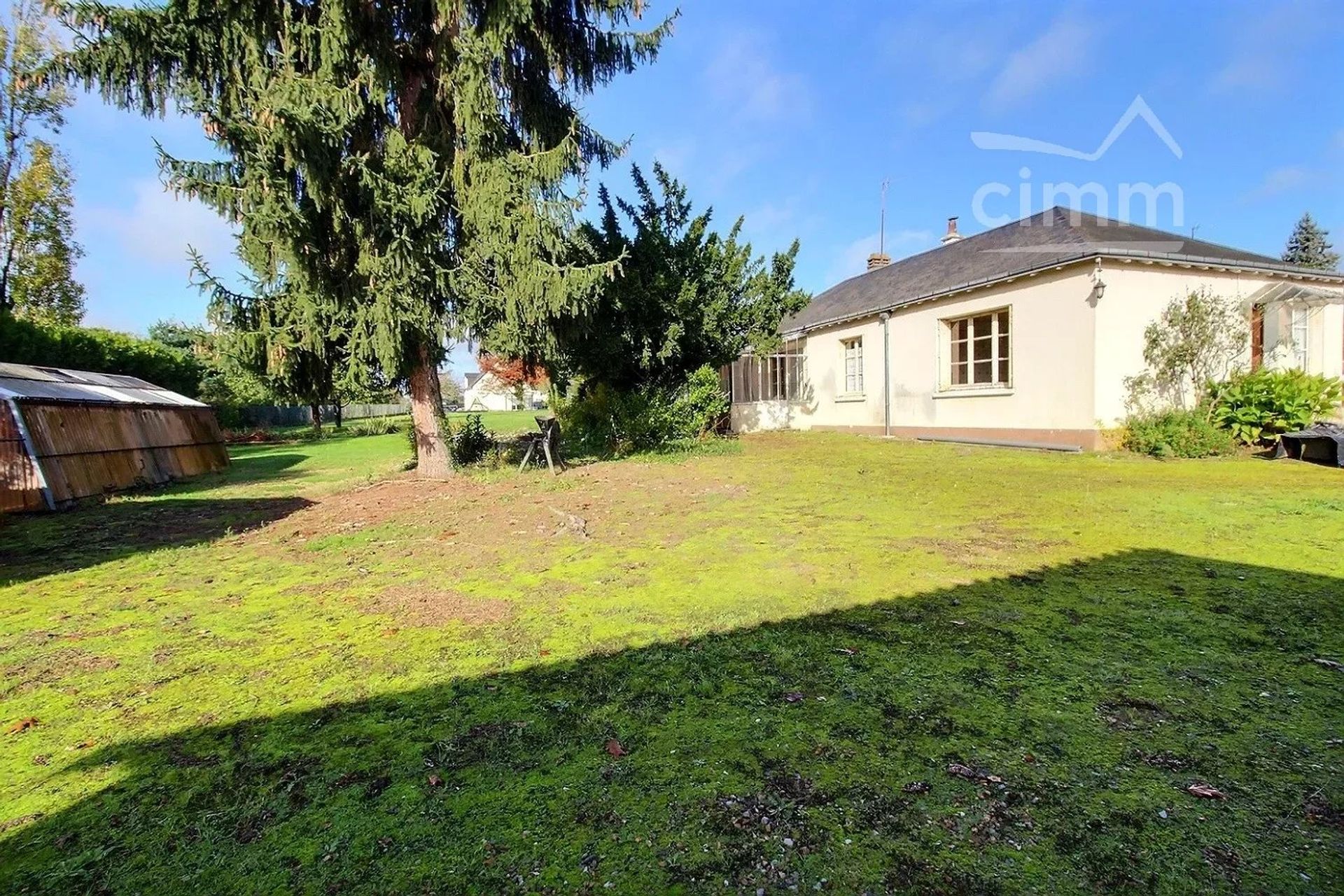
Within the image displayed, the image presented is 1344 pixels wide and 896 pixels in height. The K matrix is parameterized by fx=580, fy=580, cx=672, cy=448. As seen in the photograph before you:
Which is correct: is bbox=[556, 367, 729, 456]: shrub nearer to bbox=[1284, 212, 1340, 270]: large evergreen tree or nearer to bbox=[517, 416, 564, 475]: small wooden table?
bbox=[517, 416, 564, 475]: small wooden table

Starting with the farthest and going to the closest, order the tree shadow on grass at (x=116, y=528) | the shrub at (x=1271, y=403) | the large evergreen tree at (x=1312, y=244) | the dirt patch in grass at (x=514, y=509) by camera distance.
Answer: the large evergreen tree at (x=1312, y=244), the shrub at (x=1271, y=403), the dirt patch in grass at (x=514, y=509), the tree shadow on grass at (x=116, y=528)

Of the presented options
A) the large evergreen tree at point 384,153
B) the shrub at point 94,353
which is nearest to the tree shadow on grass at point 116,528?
the large evergreen tree at point 384,153

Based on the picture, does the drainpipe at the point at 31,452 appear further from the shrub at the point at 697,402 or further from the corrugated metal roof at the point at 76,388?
the shrub at the point at 697,402

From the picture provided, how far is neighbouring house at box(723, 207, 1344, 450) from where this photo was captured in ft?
35.7

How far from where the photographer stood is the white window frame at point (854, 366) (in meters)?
17.0

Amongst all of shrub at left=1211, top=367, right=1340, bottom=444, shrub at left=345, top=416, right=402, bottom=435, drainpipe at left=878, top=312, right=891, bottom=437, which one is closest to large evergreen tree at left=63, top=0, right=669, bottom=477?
drainpipe at left=878, top=312, right=891, bottom=437

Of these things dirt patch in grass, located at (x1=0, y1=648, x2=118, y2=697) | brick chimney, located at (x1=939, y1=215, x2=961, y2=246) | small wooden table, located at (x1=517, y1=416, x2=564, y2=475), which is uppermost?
brick chimney, located at (x1=939, y1=215, x2=961, y2=246)

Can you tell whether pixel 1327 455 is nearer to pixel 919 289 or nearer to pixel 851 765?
pixel 919 289

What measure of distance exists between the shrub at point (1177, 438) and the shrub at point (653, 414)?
833cm

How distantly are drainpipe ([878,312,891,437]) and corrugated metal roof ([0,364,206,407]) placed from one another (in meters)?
17.3

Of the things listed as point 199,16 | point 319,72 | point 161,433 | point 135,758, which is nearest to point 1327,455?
point 135,758

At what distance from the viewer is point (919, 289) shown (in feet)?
49.0

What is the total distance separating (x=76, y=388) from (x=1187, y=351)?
21295 millimetres

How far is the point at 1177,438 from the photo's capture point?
408 inches
